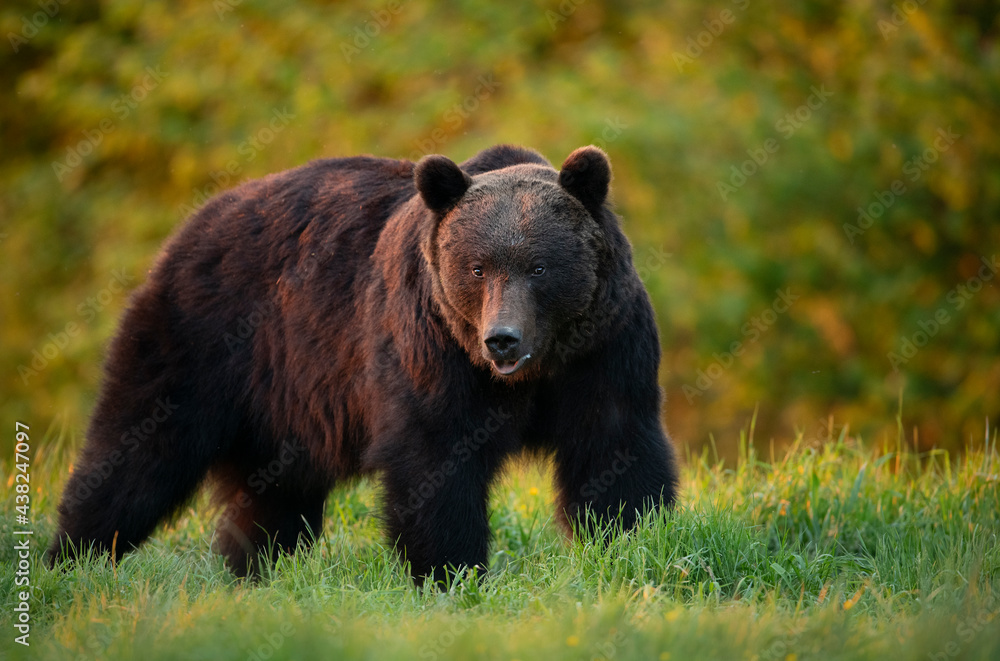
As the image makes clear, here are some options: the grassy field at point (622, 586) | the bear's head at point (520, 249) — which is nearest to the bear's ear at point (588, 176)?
the bear's head at point (520, 249)

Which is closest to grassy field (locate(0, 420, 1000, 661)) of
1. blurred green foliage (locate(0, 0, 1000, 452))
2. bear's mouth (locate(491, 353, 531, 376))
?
bear's mouth (locate(491, 353, 531, 376))

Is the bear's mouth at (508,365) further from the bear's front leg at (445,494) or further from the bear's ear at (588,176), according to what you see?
the bear's ear at (588,176)

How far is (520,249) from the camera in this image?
4590 mm

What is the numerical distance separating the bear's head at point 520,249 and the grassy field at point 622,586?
974 millimetres

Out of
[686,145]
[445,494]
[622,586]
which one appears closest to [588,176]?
[445,494]

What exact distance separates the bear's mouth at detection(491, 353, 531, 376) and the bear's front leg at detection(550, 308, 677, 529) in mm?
416

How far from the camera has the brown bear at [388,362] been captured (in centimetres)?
462

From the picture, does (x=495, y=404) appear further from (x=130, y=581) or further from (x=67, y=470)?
(x=67, y=470)

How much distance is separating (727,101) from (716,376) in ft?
10.5

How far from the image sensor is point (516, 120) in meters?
11.6

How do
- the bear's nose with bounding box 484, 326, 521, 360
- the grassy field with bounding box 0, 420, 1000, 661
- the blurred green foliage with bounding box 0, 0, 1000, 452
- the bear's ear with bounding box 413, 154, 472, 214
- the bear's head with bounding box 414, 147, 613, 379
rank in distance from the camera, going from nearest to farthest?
the grassy field with bounding box 0, 420, 1000, 661 < the bear's nose with bounding box 484, 326, 521, 360 < the bear's head with bounding box 414, 147, 613, 379 < the bear's ear with bounding box 413, 154, 472, 214 < the blurred green foliage with bounding box 0, 0, 1000, 452

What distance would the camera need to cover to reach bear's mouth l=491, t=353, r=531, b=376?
14.4 feet

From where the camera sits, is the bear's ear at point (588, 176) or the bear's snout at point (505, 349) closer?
the bear's snout at point (505, 349)

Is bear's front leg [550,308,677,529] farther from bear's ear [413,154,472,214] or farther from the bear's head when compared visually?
bear's ear [413,154,472,214]
